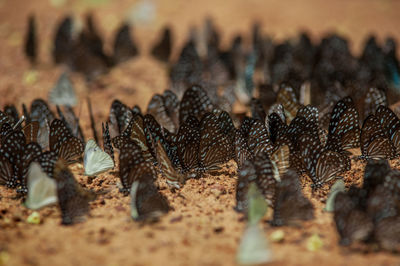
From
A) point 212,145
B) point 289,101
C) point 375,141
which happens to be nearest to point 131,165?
point 212,145

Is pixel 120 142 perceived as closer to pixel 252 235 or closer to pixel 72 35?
pixel 252 235

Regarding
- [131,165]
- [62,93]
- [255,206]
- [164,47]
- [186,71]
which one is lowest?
[255,206]

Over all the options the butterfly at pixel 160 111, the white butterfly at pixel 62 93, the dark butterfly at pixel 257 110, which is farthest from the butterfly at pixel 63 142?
the dark butterfly at pixel 257 110

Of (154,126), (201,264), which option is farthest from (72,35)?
(201,264)

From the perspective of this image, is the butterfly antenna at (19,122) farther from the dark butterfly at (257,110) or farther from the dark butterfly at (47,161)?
the dark butterfly at (257,110)

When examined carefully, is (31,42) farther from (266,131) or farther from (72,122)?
(266,131)

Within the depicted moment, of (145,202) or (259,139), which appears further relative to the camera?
(259,139)

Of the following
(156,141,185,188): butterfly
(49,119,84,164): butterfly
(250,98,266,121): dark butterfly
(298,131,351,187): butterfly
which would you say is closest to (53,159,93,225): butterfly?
(156,141,185,188): butterfly
